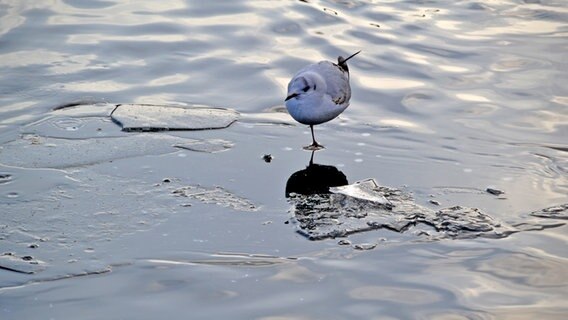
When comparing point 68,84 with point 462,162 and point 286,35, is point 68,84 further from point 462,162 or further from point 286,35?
point 462,162

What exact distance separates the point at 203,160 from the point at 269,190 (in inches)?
29.5

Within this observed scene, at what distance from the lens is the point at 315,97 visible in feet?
24.0

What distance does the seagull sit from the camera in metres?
7.27

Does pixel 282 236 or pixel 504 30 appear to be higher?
pixel 504 30

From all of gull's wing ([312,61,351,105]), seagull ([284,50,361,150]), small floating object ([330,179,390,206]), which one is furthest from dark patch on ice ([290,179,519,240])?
gull's wing ([312,61,351,105])

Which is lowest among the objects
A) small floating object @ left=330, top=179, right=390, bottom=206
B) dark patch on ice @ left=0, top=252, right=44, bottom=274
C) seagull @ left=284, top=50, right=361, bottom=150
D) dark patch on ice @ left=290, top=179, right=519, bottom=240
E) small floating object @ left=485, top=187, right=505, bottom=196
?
dark patch on ice @ left=0, top=252, right=44, bottom=274

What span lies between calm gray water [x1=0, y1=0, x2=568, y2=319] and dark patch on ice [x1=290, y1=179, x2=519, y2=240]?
0.32ft

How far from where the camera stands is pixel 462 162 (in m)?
7.17

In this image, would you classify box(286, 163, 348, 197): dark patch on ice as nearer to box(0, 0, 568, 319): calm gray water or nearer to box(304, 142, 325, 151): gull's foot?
box(0, 0, 568, 319): calm gray water

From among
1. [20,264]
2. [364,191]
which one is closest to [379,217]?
[364,191]

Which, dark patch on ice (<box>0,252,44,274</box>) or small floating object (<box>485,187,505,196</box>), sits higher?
small floating object (<box>485,187,505,196</box>)

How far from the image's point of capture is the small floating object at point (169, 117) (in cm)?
777

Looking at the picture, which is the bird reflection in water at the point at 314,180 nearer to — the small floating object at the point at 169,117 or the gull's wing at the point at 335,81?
the gull's wing at the point at 335,81

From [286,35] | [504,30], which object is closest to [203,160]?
[286,35]
